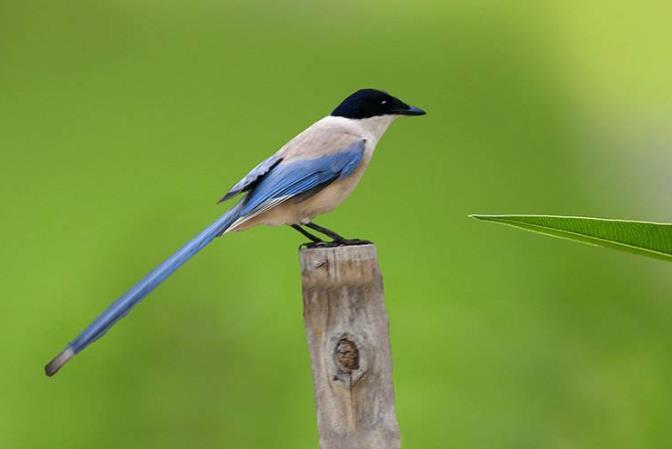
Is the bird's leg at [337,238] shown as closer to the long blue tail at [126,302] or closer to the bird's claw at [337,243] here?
the bird's claw at [337,243]

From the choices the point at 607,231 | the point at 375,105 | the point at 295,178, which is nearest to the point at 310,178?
the point at 295,178

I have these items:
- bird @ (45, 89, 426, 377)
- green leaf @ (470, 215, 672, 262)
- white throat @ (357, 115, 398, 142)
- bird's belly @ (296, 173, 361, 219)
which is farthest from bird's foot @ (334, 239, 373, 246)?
green leaf @ (470, 215, 672, 262)

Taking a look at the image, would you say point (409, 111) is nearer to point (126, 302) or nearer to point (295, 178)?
point (295, 178)

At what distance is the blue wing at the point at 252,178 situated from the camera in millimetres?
1816

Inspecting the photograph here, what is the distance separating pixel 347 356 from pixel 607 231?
535mm

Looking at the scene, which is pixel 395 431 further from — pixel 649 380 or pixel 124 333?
pixel 649 380

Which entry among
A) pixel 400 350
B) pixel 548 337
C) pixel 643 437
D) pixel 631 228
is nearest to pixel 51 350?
pixel 400 350

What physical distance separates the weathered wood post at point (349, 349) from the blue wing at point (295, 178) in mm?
146

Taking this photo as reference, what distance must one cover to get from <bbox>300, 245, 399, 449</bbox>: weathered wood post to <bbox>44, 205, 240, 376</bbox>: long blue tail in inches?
7.0

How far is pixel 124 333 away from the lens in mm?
2941

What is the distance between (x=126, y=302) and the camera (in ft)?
5.24

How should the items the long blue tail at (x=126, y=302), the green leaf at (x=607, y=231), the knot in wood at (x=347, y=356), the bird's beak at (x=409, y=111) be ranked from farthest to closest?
the bird's beak at (x=409, y=111) < the knot in wood at (x=347, y=356) < the long blue tail at (x=126, y=302) < the green leaf at (x=607, y=231)

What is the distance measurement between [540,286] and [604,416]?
46 cm

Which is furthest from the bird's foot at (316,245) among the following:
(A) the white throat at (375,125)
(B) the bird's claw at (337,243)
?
(A) the white throat at (375,125)
